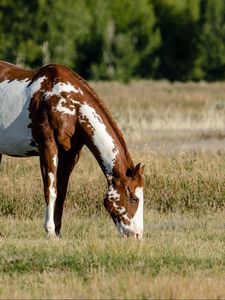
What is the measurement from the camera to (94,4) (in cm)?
9256

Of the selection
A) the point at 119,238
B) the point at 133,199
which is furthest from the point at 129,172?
the point at 119,238

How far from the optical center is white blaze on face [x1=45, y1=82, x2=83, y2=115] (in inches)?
532

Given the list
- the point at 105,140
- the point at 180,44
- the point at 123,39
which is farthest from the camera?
the point at 180,44

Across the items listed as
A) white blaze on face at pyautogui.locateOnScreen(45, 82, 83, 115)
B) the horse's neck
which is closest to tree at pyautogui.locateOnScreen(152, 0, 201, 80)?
white blaze on face at pyautogui.locateOnScreen(45, 82, 83, 115)

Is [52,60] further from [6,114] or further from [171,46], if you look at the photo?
[6,114]

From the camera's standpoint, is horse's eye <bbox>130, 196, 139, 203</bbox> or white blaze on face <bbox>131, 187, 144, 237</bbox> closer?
white blaze on face <bbox>131, 187, 144, 237</bbox>

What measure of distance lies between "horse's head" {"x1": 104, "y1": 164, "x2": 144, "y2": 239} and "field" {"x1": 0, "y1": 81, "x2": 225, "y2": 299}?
0.76ft

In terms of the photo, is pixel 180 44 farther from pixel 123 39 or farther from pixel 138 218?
pixel 138 218

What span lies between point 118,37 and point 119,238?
240 feet

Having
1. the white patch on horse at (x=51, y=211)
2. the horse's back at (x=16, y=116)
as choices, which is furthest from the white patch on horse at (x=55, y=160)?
the horse's back at (x=16, y=116)

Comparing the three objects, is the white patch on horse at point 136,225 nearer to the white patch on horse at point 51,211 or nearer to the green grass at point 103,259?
the green grass at point 103,259

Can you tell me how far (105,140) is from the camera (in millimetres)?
13422

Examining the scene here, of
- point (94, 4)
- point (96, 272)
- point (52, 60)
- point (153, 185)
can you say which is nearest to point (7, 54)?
point (52, 60)

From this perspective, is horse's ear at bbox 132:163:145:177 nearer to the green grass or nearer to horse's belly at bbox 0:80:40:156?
the green grass
